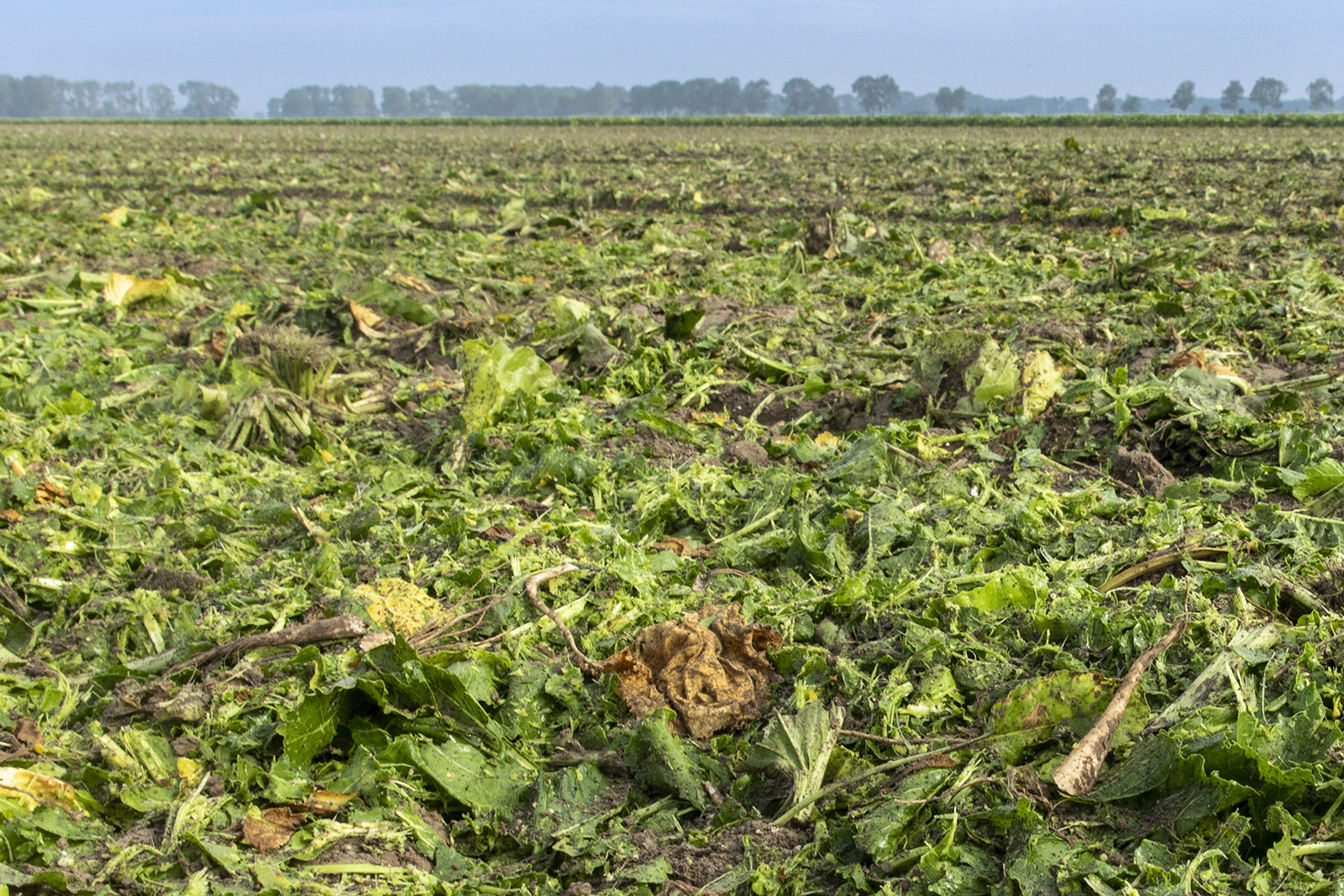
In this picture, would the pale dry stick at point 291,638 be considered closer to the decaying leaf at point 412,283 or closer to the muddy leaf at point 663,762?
the muddy leaf at point 663,762

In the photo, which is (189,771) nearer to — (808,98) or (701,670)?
(701,670)

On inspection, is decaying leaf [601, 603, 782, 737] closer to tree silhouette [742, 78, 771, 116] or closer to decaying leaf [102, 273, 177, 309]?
decaying leaf [102, 273, 177, 309]

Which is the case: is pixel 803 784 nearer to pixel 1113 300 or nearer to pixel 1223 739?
pixel 1223 739

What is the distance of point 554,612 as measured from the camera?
10.9 ft

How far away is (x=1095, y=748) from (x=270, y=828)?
2.19 m

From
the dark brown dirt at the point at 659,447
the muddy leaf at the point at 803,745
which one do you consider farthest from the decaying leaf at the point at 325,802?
the dark brown dirt at the point at 659,447

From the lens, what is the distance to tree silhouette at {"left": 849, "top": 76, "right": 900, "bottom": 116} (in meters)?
155

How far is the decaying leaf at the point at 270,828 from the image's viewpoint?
2.44m

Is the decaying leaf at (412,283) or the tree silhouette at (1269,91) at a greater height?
the tree silhouette at (1269,91)

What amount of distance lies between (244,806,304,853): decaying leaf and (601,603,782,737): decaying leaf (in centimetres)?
101

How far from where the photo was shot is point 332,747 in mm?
2801

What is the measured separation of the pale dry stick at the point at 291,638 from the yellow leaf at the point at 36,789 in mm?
619

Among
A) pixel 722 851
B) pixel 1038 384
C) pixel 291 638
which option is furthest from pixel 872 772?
pixel 1038 384

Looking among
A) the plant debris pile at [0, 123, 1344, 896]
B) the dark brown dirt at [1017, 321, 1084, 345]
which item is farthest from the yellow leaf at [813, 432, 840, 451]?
the dark brown dirt at [1017, 321, 1084, 345]
